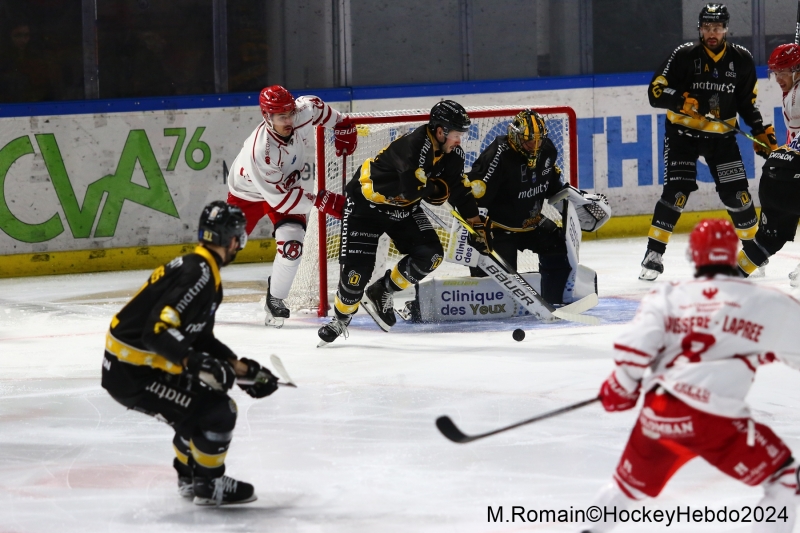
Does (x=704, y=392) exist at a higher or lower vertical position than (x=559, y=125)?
lower

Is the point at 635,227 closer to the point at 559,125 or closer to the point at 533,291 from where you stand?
the point at 559,125

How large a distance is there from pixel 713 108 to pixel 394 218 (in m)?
2.09

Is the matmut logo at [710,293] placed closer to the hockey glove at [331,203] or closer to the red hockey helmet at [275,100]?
the hockey glove at [331,203]

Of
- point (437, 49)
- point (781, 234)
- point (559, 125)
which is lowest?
point (781, 234)

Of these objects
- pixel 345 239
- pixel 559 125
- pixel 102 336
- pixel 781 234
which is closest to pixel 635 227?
pixel 559 125

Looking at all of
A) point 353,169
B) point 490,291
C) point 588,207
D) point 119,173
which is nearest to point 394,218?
point 490,291

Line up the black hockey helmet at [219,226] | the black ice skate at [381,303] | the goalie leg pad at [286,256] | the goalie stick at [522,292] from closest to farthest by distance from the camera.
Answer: the black hockey helmet at [219,226] → the goalie stick at [522,292] → the black ice skate at [381,303] → the goalie leg pad at [286,256]

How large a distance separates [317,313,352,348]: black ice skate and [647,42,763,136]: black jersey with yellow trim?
83.5 inches

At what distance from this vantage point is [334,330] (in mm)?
5098

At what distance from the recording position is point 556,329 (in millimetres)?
5324

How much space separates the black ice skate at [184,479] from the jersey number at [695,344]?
146 centimetres

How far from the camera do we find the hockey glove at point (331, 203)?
5203 mm

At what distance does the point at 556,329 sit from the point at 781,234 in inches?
50.7

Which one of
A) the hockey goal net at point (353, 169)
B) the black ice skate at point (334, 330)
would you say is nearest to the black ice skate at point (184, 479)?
the black ice skate at point (334, 330)
